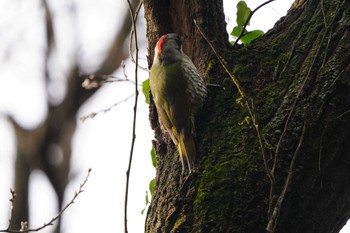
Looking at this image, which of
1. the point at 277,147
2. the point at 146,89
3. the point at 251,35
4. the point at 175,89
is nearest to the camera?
the point at 277,147

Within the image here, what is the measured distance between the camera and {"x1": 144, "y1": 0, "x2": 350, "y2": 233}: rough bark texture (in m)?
1.84

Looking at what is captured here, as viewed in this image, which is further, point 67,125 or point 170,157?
point 67,125

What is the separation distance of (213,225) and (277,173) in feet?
0.88

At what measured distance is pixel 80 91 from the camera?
4.09 metres

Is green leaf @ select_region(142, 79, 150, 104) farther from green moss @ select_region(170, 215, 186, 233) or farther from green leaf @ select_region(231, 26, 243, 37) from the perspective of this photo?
green moss @ select_region(170, 215, 186, 233)

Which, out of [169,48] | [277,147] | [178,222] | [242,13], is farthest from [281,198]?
[242,13]

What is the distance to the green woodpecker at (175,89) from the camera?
2.43 metres

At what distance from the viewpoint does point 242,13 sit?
2.91 metres

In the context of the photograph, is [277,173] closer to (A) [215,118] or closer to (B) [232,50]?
(A) [215,118]

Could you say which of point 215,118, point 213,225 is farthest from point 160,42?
point 213,225

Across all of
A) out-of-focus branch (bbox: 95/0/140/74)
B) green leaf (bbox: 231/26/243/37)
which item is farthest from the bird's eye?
out-of-focus branch (bbox: 95/0/140/74)

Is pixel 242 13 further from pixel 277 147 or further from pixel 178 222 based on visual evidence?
pixel 178 222

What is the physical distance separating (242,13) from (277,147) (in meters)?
1.19

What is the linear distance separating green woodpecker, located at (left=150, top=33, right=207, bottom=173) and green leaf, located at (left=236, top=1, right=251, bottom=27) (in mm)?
390
